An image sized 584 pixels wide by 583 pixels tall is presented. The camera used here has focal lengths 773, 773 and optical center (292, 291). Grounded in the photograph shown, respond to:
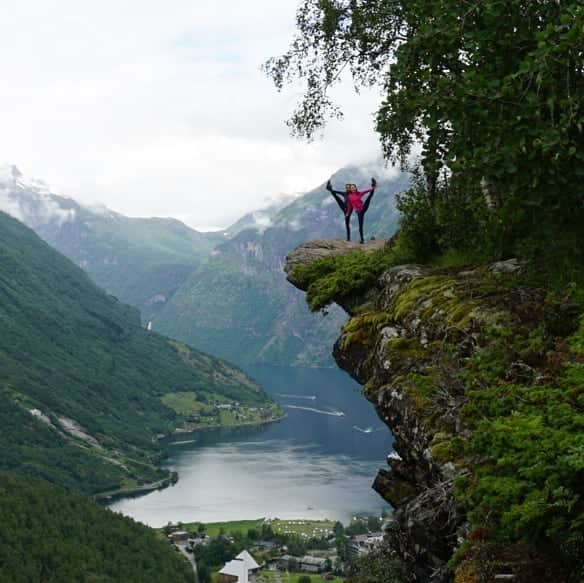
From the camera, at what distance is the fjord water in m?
116

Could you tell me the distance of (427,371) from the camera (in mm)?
10312

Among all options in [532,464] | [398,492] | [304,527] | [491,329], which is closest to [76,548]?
[304,527]

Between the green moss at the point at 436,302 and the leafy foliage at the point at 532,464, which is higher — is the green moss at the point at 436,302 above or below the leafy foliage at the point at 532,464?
above

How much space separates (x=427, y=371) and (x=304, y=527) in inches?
3907

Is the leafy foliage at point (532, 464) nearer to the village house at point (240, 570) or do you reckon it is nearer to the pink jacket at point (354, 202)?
the pink jacket at point (354, 202)

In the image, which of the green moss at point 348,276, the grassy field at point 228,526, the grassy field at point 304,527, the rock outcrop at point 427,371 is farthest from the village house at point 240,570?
the rock outcrop at point 427,371

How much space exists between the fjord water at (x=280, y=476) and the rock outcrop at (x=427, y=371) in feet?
319

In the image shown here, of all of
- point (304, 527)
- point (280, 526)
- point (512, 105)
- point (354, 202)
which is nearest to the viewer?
point (512, 105)

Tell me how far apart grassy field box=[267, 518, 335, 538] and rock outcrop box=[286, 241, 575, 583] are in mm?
92455

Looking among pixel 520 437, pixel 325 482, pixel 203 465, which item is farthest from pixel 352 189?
pixel 203 465

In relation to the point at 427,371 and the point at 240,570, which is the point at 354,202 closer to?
the point at 427,371

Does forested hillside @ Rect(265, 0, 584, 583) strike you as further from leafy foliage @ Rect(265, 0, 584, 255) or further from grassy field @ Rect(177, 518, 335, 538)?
grassy field @ Rect(177, 518, 335, 538)

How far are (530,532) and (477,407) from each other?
2114 millimetres

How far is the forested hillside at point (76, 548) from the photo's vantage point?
324ft
